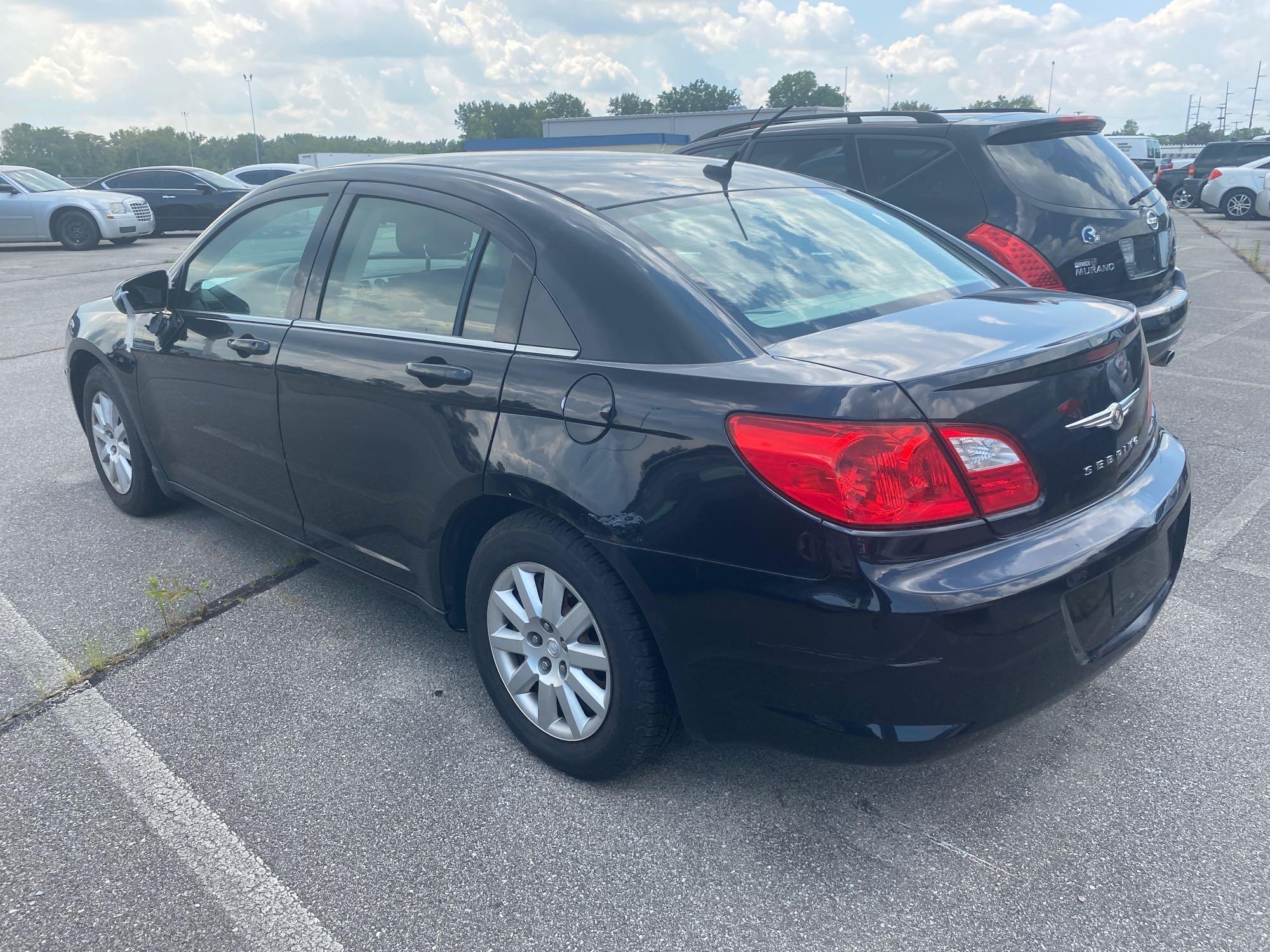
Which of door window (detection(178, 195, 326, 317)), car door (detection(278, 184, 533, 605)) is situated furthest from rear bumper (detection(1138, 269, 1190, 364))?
door window (detection(178, 195, 326, 317))

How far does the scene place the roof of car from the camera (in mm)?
2873

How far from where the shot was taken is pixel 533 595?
2.61 m

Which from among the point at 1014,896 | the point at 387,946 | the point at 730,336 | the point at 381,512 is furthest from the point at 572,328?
the point at 1014,896

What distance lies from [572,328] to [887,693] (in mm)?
1164

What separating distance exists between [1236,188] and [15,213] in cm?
2537

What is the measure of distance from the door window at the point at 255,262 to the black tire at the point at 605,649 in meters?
1.38

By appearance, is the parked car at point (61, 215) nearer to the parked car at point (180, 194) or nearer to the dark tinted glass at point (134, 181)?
the parked car at point (180, 194)

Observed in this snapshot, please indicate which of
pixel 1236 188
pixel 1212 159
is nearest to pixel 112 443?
pixel 1236 188

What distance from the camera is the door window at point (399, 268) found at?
9.39ft

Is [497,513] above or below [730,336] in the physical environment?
below

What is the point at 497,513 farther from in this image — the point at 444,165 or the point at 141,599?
the point at 141,599

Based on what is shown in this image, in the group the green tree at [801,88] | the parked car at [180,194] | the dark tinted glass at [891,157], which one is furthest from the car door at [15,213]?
the green tree at [801,88]

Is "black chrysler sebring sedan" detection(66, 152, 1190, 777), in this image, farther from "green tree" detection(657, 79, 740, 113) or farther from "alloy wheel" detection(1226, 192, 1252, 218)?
"green tree" detection(657, 79, 740, 113)

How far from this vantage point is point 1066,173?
5273 millimetres
